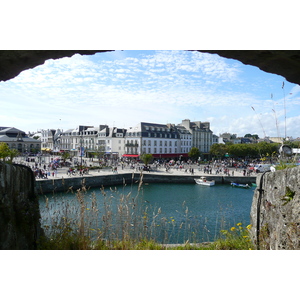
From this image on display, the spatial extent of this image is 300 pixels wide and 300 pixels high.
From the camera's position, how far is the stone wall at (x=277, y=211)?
375cm

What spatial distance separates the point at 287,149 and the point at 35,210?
15.4 ft

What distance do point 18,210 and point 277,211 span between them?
13.2 feet

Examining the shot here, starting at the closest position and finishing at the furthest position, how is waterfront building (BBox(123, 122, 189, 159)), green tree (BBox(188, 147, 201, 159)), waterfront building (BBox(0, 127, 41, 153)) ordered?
waterfront building (BBox(0, 127, 41, 153)) < waterfront building (BBox(123, 122, 189, 159)) < green tree (BBox(188, 147, 201, 159))

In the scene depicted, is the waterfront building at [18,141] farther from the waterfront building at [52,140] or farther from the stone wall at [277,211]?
the stone wall at [277,211]

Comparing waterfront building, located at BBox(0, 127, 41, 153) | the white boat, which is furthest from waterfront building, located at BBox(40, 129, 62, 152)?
the white boat

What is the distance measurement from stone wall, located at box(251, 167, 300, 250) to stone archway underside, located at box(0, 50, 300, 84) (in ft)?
5.68

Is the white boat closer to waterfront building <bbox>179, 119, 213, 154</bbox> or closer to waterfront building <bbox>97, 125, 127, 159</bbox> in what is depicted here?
waterfront building <bbox>97, 125, 127, 159</bbox>

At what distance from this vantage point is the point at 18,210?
158 inches

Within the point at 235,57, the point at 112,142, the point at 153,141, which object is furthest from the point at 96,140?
the point at 235,57

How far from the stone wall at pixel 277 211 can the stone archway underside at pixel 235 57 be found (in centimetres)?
173

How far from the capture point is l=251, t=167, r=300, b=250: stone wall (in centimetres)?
375

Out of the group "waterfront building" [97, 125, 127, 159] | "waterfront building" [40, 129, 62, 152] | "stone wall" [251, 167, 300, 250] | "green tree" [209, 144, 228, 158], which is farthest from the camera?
"waterfront building" [40, 129, 62, 152]

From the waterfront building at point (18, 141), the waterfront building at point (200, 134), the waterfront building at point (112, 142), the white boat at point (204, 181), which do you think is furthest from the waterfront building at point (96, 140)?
the white boat at point (204, 181)

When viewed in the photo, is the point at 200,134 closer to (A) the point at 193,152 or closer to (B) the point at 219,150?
(B) the point at 219,150
